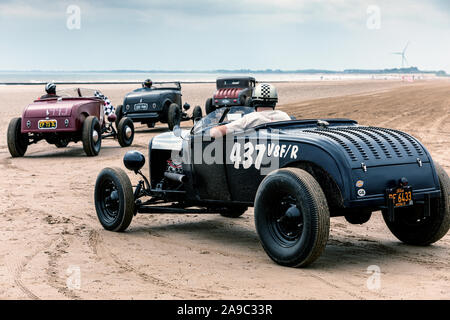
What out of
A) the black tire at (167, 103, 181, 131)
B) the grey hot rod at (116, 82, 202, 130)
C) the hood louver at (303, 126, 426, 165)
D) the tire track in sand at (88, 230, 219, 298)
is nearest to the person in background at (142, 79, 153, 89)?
the grey hot rod at (116, 82, 202, 130)

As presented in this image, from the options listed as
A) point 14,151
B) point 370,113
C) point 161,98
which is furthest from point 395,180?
point 370,113

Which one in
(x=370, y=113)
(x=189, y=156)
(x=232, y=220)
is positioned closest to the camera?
(x=189, y=156)

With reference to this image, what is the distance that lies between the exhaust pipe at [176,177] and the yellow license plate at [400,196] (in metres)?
2.39

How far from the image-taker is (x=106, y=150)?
54.9 feet

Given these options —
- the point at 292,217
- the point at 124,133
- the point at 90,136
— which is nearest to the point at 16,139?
the point at 90,136

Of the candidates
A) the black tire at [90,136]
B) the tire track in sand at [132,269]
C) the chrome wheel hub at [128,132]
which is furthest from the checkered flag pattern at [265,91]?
the chrome wheel hub at [128,132]

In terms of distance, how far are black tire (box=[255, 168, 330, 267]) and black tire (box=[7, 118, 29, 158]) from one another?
10204 millimetres

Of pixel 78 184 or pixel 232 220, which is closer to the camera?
pixel 232 220

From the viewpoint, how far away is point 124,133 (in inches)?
670

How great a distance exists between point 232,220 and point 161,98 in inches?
521

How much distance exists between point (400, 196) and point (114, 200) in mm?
3333

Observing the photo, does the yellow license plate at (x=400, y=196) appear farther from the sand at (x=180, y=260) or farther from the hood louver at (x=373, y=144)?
the sand at (x=180, y=260)

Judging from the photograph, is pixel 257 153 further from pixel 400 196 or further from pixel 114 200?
pixel 114 200

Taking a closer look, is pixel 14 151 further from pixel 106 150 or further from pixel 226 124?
pixel 226 124
